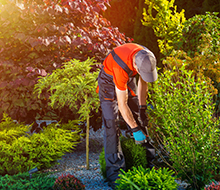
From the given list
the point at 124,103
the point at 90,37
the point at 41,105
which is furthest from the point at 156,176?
the point at 90,37

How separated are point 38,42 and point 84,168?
204 cm

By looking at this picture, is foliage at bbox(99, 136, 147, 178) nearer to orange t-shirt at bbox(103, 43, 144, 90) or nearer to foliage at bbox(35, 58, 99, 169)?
foliage at bbox(35, 58, 99, 169)

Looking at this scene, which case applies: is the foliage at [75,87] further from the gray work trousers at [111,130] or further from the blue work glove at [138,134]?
the blue work glove at [138,134]

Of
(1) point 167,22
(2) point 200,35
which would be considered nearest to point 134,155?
(2) point 200,35

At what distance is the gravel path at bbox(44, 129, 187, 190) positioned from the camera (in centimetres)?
304

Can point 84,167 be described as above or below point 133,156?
below

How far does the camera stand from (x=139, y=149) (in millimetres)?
2990

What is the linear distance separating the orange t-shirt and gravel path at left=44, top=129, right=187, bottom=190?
1.34 meters

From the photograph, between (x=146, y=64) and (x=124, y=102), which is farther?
(x=124, y=102)

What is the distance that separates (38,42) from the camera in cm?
372

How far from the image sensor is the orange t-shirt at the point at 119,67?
96.1 inches

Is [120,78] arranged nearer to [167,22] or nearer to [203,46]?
[203,46]

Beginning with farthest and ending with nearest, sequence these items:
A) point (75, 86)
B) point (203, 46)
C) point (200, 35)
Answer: point (200, 35) → point (203, 46) → point (75, 86)

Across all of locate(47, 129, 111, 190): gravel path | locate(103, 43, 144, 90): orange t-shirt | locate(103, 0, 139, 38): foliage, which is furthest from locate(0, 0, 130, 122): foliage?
locate(103, 0, 139, 38): foliage
